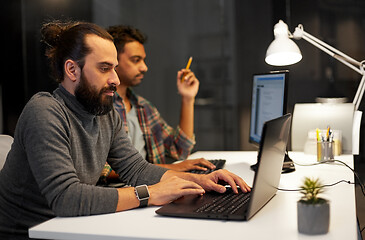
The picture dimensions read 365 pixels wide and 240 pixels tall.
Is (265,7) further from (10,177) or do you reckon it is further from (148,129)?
(10,177)

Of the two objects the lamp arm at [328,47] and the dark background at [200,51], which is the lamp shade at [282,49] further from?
the dark background at [200,51]

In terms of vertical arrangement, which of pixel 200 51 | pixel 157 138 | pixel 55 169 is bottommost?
pixel 157 138

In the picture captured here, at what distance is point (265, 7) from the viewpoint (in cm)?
288

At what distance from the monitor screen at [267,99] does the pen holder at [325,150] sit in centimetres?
27

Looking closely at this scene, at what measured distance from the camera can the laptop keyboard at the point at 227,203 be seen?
1.13 m

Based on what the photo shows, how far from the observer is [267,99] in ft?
6.22

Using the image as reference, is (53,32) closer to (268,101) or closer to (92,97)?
(92,97)

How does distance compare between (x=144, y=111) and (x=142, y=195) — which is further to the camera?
(x=144, y=111)

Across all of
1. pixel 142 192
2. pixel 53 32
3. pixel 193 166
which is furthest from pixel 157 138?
pixel 142 192

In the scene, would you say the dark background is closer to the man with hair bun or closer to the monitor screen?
the monitor screen

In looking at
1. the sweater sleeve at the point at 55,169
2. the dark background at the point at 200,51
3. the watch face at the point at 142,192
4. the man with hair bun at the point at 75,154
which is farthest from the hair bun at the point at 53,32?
the dark background at the point at 200,51

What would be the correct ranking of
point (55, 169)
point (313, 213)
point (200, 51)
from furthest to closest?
point (200, 51)
point (55, 169)
point (313, 213)

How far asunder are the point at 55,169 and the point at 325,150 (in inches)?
48.1

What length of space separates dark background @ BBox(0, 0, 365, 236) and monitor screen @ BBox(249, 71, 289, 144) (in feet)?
2.52
